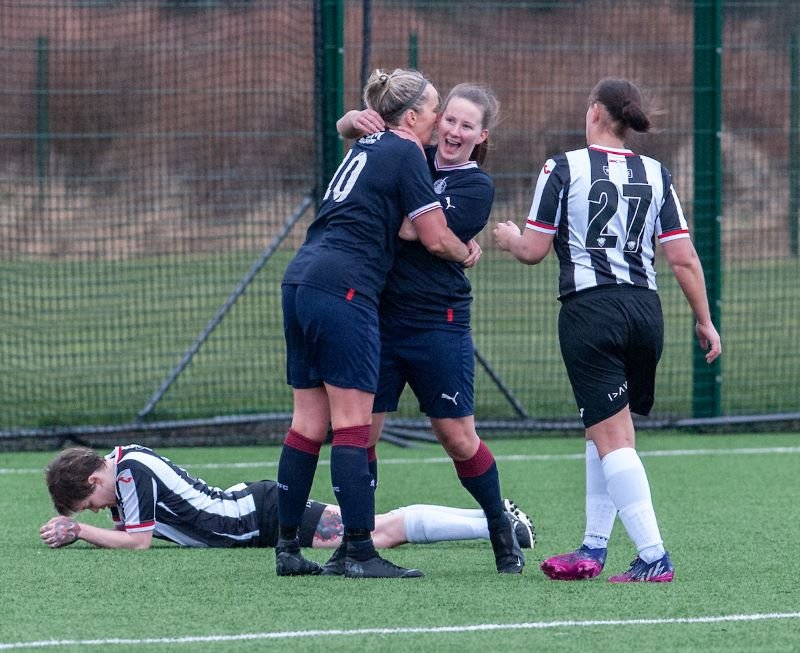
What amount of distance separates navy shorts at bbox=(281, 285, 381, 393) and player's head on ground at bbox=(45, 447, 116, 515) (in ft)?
3.73

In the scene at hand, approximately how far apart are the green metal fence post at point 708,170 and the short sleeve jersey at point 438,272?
4.56 m

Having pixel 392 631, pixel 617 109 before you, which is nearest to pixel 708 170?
pixel 617 109

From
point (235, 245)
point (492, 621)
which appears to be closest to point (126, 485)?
point (492, 621)

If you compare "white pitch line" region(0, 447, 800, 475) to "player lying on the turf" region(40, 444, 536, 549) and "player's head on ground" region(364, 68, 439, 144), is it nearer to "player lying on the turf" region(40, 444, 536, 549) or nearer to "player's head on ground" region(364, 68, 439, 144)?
"player lying on the turf" region(40, 444, 536, 549)

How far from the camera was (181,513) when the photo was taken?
213 inches

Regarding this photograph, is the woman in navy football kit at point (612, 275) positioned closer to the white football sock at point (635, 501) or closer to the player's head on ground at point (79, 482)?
the white football sock at point (635, 501)

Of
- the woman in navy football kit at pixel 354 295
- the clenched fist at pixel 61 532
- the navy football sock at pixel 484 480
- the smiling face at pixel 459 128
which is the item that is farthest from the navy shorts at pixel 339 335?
the clenched fist at pixel 61 532

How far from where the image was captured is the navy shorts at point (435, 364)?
4.83m

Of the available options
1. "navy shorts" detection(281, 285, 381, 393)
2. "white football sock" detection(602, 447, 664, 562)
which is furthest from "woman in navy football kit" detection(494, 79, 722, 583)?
"navy shorts" detection(281, 285, 381, 393)

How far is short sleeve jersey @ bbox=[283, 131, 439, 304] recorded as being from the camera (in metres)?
4.62

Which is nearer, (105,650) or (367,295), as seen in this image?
(105,650)

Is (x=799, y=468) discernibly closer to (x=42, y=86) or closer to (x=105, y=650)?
(x=105, y=650)

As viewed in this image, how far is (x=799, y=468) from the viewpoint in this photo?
24.7 ft

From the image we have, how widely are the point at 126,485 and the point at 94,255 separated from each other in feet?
16.0
